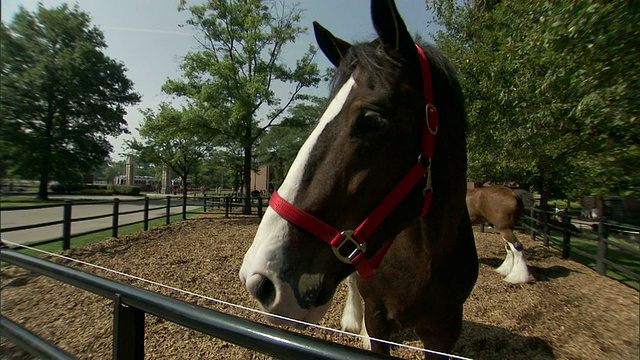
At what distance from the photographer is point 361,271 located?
1164 millimetres

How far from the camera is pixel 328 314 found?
443cm

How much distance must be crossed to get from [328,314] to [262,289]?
3776 millimetres

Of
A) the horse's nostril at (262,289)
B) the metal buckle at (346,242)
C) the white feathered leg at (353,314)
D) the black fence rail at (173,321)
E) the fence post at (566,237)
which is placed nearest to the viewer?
the black fence rail at (173,321)

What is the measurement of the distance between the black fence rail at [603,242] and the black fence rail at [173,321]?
8.75ft

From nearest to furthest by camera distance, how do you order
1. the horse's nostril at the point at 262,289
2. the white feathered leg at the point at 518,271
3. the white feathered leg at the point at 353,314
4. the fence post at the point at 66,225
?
1. the horse's nostril at the point at 262,289
2. the white feathered leg at the point at 353,314
3. the white feathered leg at the point at 518,271
4. the fence post at the point at 66,225

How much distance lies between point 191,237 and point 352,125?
9.57m

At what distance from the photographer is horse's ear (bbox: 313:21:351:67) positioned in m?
1.69

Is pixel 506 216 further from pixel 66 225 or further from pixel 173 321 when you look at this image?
pixel 66 225

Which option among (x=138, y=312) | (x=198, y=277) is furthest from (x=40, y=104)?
(x=138, y=312)

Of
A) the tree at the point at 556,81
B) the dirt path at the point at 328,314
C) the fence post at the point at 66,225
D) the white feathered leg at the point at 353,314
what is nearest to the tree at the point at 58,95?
the fence post at the point at 66,225

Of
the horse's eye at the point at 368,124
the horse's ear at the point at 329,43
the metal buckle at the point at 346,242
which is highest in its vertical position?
the horse's ear at the point at 329,43

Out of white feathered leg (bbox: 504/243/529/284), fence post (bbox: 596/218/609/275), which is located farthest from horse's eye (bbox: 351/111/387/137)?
white feathered leg (bbox: 504/243/529/284)

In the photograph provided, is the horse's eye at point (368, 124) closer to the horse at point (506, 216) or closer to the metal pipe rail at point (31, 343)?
the metal pipe rail at point (31, 343)

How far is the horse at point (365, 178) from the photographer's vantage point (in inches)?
41.5
